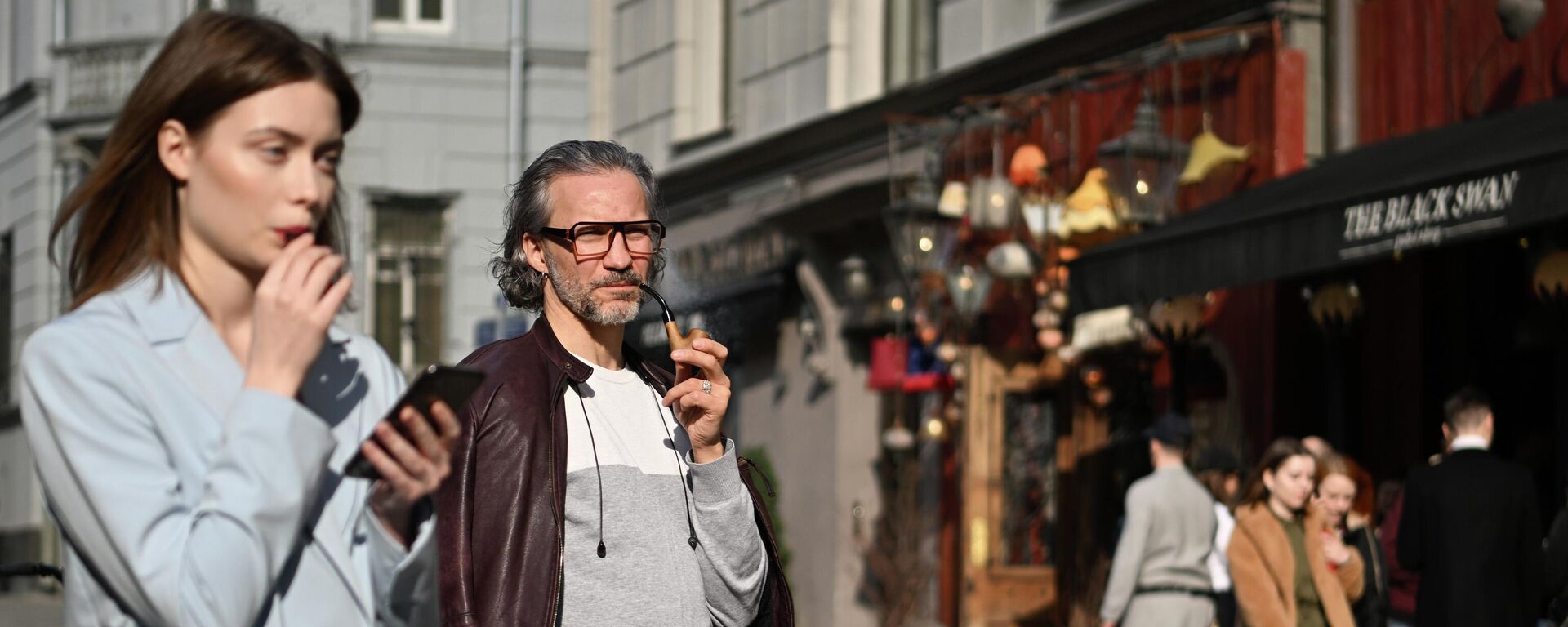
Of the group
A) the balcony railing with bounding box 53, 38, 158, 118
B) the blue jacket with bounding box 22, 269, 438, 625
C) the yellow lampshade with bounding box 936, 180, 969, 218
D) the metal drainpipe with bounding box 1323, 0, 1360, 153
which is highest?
the balcony railing with bounding box 53, 38, 158, 118

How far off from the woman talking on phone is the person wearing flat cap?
24.4 ft

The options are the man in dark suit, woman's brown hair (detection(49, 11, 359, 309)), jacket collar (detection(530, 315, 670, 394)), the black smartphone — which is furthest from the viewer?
the man in dark suit

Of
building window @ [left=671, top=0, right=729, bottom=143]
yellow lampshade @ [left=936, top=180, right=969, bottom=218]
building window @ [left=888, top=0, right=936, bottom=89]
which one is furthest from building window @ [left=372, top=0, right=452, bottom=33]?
yellow lampshade @ [left=936, top=180, right=969, bottom=218]

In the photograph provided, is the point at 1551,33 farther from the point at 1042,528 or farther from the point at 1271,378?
the point at 1042,528

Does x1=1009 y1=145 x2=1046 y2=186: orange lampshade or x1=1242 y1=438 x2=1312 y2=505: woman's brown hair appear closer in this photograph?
x1=1242 y1=438 x2=1312 y2=505: woman's brown hair

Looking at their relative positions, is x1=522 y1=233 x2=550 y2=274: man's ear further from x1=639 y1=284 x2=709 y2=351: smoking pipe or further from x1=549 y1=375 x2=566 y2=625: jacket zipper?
x1=549 y1=375 x2=566 y2=625: jacket zipper

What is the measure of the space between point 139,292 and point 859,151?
1493 cm

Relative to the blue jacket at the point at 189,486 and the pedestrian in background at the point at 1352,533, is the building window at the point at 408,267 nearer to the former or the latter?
the pedestrian in background at the point at 1352,533

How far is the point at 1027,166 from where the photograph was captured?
14344mm

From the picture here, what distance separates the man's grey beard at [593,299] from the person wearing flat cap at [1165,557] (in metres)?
6.00

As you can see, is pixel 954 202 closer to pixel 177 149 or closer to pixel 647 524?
pixel 647 524

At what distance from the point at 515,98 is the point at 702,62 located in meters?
6.89

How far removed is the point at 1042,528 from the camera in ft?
49.2

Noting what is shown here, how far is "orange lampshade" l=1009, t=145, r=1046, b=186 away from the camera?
14.3 m
